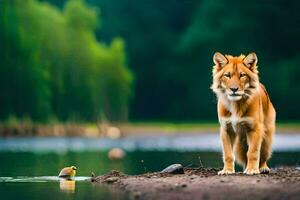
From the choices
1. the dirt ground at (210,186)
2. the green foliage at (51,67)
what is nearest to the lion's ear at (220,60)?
the dirt ground at (210,186)

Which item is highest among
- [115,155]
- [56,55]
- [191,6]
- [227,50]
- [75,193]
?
[191,6]

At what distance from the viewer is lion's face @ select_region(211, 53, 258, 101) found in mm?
19406

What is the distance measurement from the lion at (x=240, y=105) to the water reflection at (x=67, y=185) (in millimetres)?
2930

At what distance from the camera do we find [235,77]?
1944 cm

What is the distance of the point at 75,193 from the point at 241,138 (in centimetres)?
306

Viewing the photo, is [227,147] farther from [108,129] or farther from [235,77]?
[108,129]

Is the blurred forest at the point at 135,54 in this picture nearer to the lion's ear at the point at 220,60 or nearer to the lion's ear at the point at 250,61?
the lion's ear at the point at 220,60

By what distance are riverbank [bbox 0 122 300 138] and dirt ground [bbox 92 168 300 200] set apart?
131ft

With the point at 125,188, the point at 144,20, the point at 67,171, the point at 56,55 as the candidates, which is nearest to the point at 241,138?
the point at 125,188

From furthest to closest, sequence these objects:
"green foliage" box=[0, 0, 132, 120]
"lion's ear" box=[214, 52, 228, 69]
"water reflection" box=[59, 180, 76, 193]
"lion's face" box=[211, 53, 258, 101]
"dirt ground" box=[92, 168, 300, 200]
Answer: "green foliage" box=[0, 0, 132, 120] < "water reflection" box=[59, 180, 76, 193] < "lion's ear" box=[214, 52, 228, 69] < "lion's face" box=[211, 53, 258, 101] < "dirt ground" box=[92, 168, 300, 200]

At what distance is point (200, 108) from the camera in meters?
95.4

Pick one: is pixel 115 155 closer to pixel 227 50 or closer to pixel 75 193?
pixel 75 193

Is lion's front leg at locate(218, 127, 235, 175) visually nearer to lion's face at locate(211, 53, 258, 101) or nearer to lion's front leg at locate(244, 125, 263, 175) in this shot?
lion's front leg at locate(244, 125, 263, 175)

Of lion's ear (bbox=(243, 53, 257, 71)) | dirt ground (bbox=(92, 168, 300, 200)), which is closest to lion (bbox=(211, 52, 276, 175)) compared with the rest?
lion's ear (bbox=(243, 53, 257, 71))
